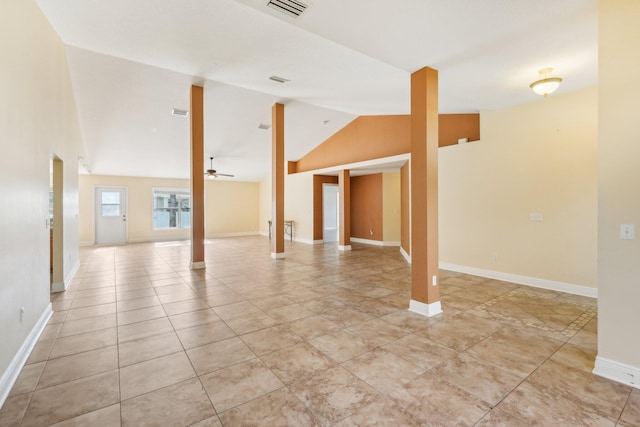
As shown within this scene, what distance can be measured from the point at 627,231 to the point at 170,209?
497 inches

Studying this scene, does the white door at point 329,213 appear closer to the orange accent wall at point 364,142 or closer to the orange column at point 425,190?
the orange accent wall at point 364,142

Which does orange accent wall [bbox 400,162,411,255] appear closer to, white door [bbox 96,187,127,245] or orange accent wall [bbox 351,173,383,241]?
orange accent wall [bbox 351,173,383,241]

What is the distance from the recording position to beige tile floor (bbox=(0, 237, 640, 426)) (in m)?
1.80

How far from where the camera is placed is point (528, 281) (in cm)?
472

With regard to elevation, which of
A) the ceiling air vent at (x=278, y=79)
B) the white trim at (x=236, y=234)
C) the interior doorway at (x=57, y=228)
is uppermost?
the ceiling air vent at (x=278, y=79)

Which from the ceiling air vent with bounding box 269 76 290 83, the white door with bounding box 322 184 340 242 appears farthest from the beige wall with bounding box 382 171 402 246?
the ceiling air vent with bounding box 269 76 290 83

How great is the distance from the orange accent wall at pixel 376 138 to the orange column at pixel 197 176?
4290 millimetres

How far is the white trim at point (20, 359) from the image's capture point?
6.43 feet

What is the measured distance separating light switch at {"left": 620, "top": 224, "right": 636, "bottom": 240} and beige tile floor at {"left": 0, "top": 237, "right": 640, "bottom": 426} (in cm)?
108

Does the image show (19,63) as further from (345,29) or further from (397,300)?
(397,300)

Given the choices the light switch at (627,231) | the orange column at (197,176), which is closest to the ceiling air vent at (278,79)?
the orange column at (197,176)

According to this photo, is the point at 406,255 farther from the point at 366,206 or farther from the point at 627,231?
the point at 627,231

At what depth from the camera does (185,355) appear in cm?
250

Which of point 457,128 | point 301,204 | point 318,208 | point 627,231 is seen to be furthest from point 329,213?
point 627,231
